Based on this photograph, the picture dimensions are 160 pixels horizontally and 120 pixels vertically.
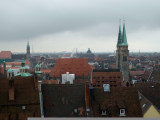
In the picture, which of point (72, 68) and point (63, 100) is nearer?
point (63, 100)

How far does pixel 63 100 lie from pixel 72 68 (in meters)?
58.9

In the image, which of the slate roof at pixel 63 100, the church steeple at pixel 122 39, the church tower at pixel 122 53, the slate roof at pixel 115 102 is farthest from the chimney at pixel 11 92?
the church steeple at pixel 122 39

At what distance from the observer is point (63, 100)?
36281mm

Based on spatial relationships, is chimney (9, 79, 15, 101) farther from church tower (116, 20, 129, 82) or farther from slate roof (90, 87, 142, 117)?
church tower (116, 20, 129, 82)

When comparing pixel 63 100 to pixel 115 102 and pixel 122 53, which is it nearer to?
pixel 115 102

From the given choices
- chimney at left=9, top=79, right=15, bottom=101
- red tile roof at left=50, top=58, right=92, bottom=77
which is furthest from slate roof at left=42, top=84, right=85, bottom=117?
red tile roof at left=50, top=58, right=92, bottom=77

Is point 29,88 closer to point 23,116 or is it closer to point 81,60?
point 23,116

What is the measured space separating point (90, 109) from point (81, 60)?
62345mm

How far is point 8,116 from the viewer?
33469 millimetres

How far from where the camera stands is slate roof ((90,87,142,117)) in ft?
117

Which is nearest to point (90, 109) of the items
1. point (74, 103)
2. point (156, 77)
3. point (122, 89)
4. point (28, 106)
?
point (74, 103)

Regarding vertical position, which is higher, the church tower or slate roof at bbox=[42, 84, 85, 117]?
the church tower

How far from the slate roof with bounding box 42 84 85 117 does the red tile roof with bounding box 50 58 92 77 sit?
2211 inches

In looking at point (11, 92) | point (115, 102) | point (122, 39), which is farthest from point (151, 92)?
point (122, 39)
